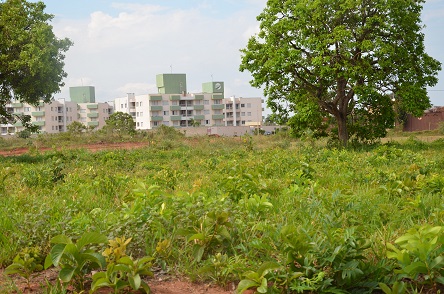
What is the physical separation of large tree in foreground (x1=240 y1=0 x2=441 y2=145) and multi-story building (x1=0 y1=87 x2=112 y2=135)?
77592mm

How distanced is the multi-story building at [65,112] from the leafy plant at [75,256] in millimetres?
93247

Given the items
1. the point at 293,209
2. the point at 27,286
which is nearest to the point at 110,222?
the point at 27,286

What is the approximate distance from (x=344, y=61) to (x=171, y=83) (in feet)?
281

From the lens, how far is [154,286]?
353 cm

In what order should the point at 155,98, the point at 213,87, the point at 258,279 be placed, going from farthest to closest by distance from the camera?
the point at 213,87 → the point at 155,98 → the point at 258,279

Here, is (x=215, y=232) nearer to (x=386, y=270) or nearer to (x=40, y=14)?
(x=386, y=270)

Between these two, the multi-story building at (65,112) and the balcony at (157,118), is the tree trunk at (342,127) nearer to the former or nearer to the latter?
the balcony at (157,118)

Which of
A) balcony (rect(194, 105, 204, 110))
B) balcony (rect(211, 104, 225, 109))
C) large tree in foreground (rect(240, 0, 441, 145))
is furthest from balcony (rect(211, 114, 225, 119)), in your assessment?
large tree in foreground (rect(240, 0, 441, 145))

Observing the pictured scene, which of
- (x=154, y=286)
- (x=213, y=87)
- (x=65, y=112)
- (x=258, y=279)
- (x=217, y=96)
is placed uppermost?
(x=213, y=87)

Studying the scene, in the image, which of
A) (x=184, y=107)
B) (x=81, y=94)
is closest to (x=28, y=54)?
(x=184, y=107)

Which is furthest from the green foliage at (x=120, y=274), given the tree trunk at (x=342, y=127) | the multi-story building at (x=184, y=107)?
the multi-story building at (x=184, y=107)

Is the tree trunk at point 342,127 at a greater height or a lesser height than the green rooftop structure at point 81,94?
lesser

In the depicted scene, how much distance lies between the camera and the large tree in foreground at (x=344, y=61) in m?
20.2

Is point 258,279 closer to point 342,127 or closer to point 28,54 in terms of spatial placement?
point 28,54
